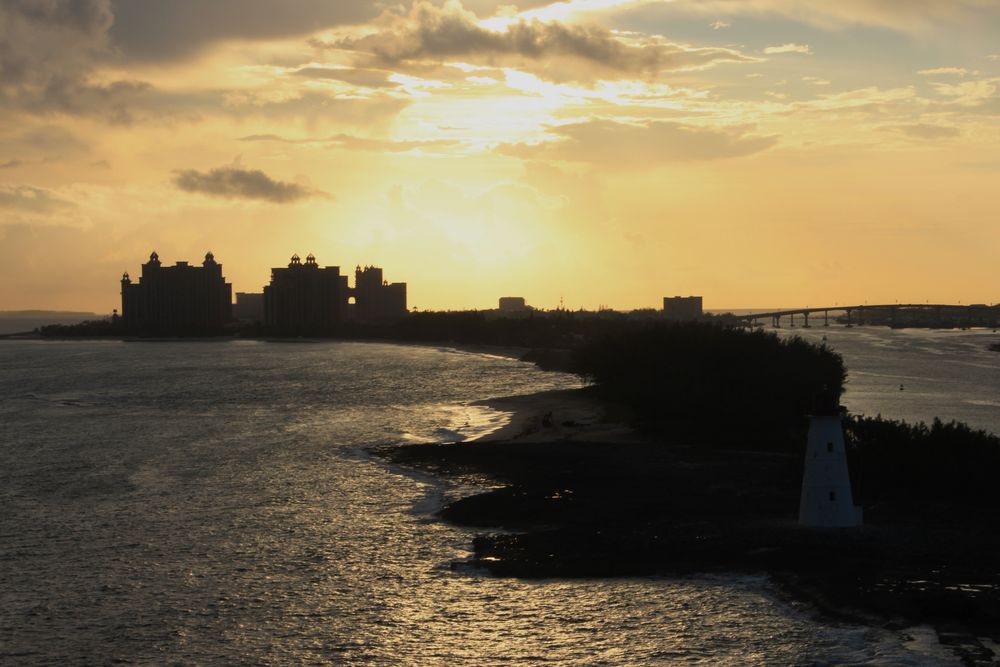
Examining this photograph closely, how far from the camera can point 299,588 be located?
3045 cm

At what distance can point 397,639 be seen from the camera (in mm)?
26125

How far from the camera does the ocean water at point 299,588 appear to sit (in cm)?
2508

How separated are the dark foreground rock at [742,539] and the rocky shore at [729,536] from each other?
0.05 meters

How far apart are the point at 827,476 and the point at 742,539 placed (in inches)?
122

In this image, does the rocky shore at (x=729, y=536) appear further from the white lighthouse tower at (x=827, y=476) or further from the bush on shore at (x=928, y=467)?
the bush on shore at (x=928, y=467)

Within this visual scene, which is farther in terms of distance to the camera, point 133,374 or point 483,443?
point 133,374

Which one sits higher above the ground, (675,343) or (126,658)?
(675,343)

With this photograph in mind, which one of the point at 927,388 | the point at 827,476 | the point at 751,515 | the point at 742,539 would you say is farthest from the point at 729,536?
the point at 927,388

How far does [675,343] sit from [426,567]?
6084 cm

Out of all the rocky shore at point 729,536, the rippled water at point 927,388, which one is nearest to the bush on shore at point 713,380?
the rippled water at point 927,388

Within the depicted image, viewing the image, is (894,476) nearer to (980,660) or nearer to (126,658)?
(980,660)

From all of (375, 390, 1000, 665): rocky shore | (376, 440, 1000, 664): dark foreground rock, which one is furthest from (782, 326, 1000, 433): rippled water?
(376, 440, 1000, 664): dark foreground rock

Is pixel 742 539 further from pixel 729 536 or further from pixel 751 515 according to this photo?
pixel 751 515

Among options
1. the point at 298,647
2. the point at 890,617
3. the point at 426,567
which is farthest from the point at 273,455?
the point at 890,617
